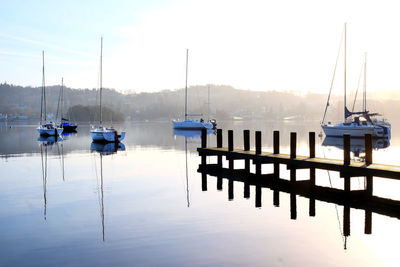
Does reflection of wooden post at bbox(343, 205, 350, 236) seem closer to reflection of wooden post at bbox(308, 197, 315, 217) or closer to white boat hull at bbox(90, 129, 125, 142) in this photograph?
reflection of wooden post at bbox(308, 197, 315, 217)

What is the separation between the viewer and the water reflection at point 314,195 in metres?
17.6

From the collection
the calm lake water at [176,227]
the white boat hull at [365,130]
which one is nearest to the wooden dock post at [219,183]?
the calm lake water at [176,227]

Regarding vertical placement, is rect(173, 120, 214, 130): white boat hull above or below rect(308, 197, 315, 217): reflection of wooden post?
above

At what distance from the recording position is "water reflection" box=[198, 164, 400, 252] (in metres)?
17.6

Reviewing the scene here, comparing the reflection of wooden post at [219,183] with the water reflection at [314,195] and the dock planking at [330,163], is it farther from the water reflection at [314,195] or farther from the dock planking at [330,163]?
the dock planking at [330,163]

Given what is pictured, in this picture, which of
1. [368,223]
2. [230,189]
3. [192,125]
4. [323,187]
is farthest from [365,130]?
[368,223]

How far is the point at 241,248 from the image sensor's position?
13.1m

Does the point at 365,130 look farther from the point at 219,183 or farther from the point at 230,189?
the point at 230,189

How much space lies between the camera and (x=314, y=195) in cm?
2133

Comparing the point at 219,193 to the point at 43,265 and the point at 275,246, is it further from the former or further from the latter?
the point at 43,265

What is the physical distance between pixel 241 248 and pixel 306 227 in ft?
11.2

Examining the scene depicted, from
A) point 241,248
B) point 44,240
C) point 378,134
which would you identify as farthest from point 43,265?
point 378,134

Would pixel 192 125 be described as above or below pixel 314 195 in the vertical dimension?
above

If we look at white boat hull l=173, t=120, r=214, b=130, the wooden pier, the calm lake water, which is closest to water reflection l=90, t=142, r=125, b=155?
the calm lake water
